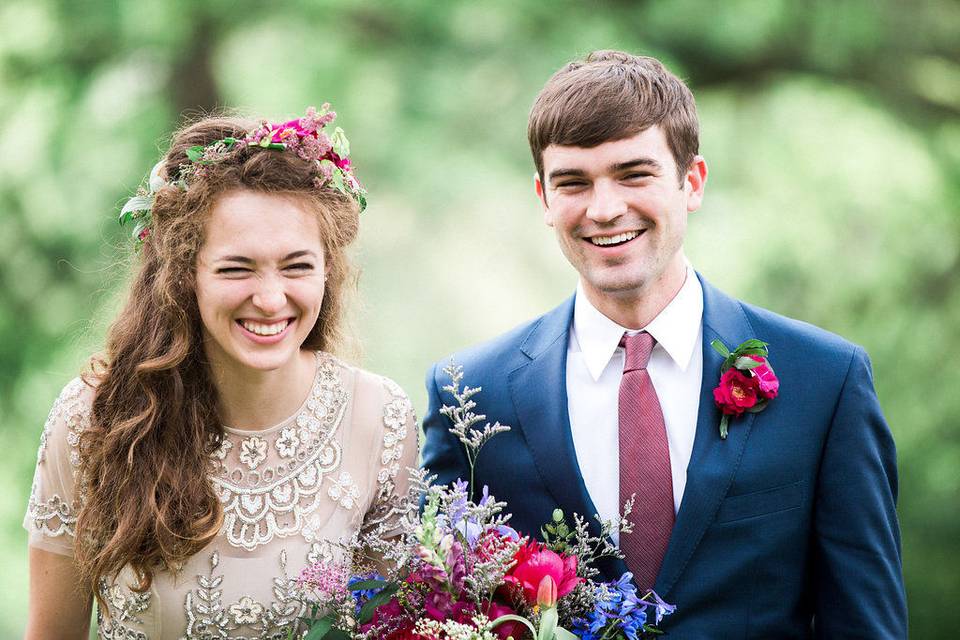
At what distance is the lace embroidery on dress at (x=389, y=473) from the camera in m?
3.28

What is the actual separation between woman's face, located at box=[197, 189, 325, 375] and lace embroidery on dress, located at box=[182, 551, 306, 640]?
2.01 feet

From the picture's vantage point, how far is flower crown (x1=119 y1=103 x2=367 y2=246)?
3.02 meters

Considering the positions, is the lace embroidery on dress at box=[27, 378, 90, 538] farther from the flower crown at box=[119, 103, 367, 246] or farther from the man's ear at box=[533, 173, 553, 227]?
the man's ear at box=[533, 173, 553, 227]

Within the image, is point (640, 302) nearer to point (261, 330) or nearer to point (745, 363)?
point (745, 363)

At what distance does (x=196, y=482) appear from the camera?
309 centimetres

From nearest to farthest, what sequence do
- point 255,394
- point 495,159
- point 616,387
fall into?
1. point 616,387
2. point 255,394
3. point 495,159

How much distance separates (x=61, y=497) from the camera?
3158 millimetres

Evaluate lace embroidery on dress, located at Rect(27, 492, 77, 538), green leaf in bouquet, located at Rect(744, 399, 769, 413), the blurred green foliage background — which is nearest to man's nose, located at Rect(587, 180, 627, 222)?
green leaf in bouquet, located at Rect(744, 399, 769, 413)

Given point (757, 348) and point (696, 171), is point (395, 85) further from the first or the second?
point (757, 348)

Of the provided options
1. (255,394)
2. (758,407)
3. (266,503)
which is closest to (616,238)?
(758,407)

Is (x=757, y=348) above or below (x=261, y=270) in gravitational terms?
below

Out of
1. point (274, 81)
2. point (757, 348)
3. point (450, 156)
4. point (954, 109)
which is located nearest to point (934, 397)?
point (954, 109)

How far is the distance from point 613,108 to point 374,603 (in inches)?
55.0

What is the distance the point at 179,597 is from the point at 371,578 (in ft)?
1.96
